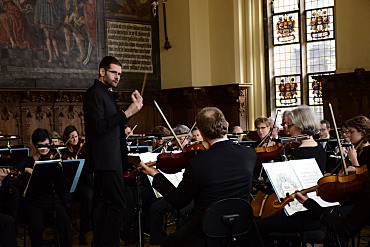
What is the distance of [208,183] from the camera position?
3.65 metres

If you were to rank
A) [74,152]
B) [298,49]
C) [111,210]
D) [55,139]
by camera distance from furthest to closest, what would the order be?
[298,49]
[55,139]
[74,152]
[111,210]

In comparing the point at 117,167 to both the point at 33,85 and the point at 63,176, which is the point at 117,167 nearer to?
the point at 63,176

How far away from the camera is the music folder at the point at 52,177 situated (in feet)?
17.4

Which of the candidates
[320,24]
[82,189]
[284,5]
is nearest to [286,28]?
[284,5]

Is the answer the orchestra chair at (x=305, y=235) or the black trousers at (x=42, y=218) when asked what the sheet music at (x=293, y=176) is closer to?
the orchestra chair at (x=305, y=235)

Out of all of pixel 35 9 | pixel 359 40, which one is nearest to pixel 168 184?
pixel 359 40

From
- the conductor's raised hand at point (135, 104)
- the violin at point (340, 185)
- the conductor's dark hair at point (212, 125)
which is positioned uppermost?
the conductor's raised hand at point (135, 104)

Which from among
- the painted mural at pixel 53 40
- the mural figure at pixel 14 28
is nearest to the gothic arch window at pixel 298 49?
the painted mural at pixel 53 40

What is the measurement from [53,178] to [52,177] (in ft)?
0.06

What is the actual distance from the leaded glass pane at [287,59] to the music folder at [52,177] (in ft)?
26.6

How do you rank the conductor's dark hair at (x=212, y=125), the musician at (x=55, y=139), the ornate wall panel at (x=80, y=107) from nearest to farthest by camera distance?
the conductor's dark hair at (x=212, y=125) < the musician at (x=55, y=139) < the ornate wall panel at (x=80, y=107)

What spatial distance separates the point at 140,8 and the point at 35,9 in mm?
2772

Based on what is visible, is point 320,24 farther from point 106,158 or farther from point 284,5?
point 106,158

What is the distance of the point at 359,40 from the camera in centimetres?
1072
